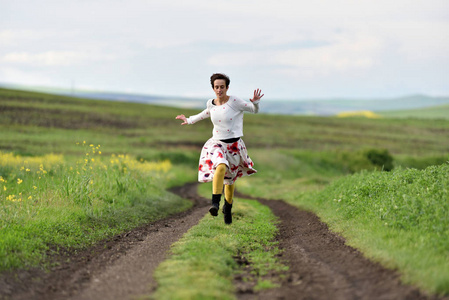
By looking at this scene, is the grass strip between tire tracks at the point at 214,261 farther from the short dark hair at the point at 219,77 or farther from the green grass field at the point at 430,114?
the green grass field at the point at 430,114

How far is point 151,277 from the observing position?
6289 mm

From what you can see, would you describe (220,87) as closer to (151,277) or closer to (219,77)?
(219,77)

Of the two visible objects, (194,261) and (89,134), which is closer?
(194,261)

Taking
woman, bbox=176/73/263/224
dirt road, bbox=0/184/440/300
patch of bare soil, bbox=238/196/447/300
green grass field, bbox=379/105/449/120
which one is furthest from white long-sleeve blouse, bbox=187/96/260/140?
green grass field, bbox=379/105/449/120

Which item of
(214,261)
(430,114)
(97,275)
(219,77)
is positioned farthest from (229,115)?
(430,114)

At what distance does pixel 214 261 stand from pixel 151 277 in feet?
3.25

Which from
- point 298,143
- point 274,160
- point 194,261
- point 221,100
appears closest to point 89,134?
point 274,160

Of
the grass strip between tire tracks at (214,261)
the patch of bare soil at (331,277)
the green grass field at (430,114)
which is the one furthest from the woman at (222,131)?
the green grass field at (430,114)

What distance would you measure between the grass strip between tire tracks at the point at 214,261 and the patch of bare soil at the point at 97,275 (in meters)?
0.31

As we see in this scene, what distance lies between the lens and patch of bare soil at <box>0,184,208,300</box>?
5.92 metres

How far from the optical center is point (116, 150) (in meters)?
45.7

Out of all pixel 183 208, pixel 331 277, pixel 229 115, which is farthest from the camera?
pixel 183 208

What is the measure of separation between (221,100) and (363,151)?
3856 centimetres

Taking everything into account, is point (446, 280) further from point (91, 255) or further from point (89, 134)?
point (89, 134)
